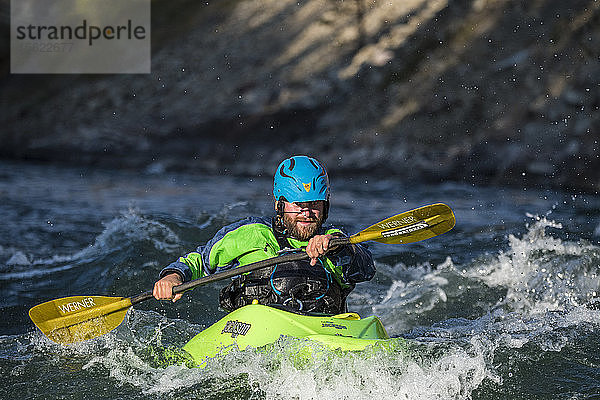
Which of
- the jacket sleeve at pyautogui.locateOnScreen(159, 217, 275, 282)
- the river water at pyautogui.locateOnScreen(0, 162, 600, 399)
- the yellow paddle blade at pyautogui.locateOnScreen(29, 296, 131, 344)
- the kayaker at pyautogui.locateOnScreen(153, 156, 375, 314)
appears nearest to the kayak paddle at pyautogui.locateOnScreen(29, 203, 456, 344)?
the yellow paddle blade at pyautogui.locateOnScreen(29, 296, 131, 344)

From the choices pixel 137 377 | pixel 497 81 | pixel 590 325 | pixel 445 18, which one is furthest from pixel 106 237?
pixel 445 18

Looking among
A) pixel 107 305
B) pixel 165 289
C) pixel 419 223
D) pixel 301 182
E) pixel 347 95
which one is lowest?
pixel 107 305

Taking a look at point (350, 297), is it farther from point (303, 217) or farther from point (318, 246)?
point (318, 246)

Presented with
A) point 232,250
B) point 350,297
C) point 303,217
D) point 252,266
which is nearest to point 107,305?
point 232,250

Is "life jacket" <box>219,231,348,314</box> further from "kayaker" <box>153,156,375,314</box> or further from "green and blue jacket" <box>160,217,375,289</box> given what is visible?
"green and blue jacket" <box>160,217,375,289</box>

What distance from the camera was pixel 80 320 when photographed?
5.04 m

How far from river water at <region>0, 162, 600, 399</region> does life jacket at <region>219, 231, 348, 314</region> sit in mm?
510

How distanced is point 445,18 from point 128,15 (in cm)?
728

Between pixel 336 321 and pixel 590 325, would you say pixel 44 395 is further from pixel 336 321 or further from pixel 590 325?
pixel 590 325

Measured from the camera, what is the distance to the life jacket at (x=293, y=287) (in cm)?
470

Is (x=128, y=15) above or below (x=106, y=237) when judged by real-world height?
above

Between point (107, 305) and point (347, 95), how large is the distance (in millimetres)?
11919

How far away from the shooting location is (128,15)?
1870cm

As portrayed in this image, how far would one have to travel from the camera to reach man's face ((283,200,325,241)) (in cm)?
478
